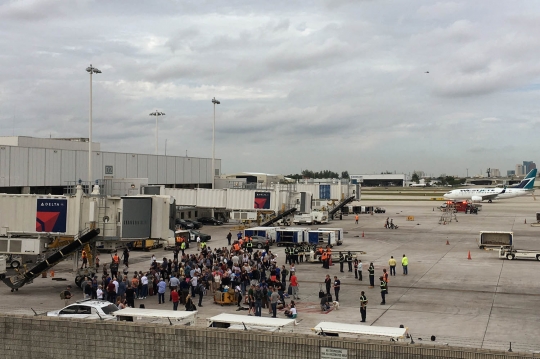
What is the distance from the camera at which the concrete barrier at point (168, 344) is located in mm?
12555

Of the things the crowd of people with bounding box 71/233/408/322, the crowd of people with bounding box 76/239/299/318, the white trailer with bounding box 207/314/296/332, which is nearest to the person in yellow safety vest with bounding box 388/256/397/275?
the crowd of people with bounding box 71/233/408/322

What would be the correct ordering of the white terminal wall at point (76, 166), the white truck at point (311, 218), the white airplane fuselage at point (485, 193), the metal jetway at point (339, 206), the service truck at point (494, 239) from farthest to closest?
the white airplane fuselage at point (485, 193)
the metal jetway at point (339, 206)
the white truck at point (311, 218)
the white terminal wall at point (76, 166)
the service truck at point (494, 239)

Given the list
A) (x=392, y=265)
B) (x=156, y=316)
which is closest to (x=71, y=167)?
(x=392, y=265)

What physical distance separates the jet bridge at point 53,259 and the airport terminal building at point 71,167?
12180 millimetres

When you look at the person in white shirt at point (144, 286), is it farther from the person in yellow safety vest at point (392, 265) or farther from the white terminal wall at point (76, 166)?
the white terminal wall at point (76, 166)

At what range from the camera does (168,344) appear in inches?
554

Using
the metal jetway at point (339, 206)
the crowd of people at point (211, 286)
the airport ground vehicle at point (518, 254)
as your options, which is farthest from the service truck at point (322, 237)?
the metal jetway at point (339, 206)

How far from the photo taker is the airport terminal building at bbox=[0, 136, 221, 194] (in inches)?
1948

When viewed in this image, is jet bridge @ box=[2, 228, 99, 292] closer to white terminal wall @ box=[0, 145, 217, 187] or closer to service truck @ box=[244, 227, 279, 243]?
service truck @ box=[244, 227, 279, 243]

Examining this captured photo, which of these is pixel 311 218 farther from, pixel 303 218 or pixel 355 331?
pixel 355 331

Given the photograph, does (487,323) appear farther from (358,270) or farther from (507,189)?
(507,189)

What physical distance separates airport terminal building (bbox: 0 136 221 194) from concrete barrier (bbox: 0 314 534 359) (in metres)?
26.0

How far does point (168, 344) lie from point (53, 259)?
16.2 meters

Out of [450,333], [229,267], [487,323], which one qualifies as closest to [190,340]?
[450,333]
